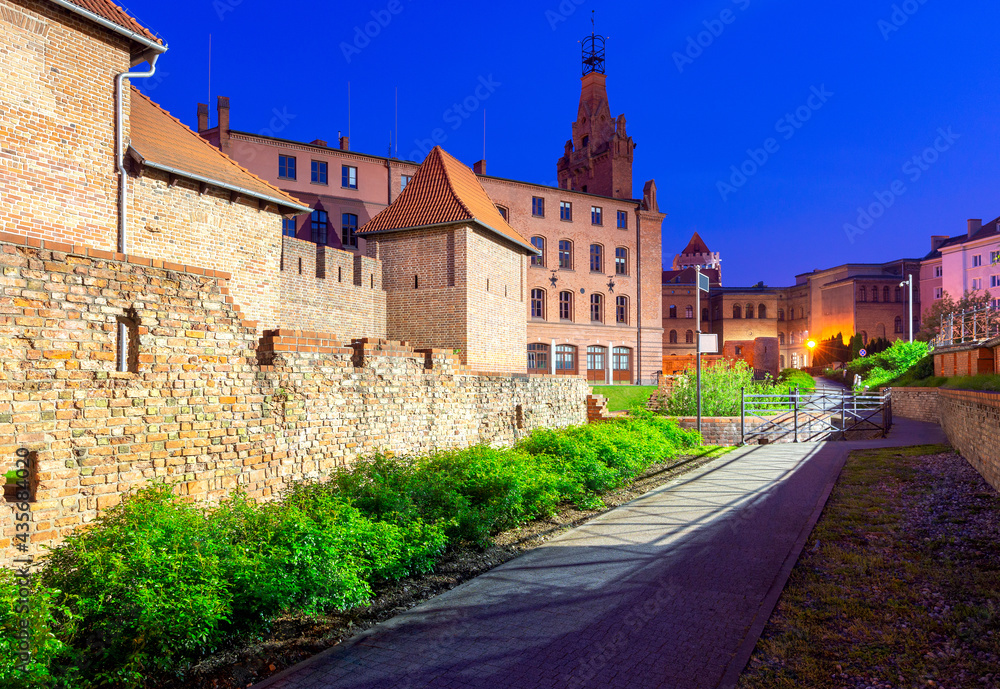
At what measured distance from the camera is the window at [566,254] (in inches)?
1848

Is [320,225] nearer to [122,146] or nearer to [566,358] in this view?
[566,358]

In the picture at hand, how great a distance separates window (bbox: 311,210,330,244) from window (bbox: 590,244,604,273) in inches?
828

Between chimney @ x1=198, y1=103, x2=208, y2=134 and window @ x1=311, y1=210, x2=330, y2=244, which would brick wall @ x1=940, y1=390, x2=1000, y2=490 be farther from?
chimney @ x1=198, y1=103, x2=208, y2=134

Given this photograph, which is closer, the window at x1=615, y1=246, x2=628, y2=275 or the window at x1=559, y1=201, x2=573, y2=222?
the window at x1=559, y1=201, x2=573, y2=222

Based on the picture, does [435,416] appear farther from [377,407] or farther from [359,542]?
[359,542]

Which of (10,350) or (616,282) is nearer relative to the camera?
(10,350)

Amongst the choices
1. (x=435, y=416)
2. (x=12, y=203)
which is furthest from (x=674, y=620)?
(x=12, y=203)

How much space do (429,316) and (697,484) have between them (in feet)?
35.1

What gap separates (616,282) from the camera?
1924 inches

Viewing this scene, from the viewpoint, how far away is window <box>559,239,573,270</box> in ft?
154

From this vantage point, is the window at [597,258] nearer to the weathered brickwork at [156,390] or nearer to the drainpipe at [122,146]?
the drainpipe at [122,146]

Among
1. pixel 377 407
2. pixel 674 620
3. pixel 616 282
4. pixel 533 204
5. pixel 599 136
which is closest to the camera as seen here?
pixel 674 620

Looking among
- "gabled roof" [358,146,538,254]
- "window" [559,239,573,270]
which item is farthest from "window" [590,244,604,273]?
"gabled roof" [358,146,538,254]

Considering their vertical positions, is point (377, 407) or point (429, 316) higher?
point (429, 316)
